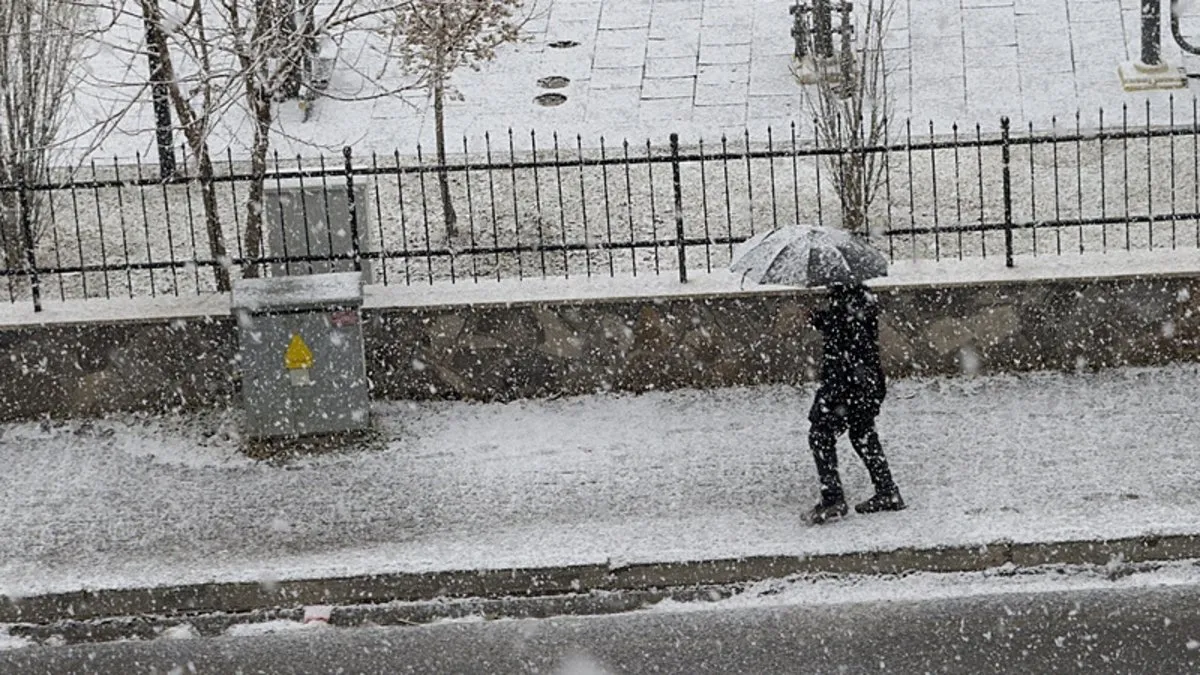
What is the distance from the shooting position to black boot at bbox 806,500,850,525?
36.3ft

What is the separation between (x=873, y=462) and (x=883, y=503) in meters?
0.27

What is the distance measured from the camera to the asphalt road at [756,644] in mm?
9648

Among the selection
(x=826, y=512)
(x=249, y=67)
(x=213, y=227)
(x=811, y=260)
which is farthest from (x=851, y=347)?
(x=213, y=227)

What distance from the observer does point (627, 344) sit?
13.1 meters

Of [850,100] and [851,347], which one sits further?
[850,100]

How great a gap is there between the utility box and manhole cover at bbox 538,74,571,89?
711 cm

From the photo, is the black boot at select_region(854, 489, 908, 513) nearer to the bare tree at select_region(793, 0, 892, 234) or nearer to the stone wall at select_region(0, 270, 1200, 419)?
the stone wall at select_region(0, 270, 1200, 419)

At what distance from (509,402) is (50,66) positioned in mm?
5932

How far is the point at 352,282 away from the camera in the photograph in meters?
12.8

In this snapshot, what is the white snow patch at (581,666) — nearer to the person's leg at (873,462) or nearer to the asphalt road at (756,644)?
the asphalt road at (756,644)

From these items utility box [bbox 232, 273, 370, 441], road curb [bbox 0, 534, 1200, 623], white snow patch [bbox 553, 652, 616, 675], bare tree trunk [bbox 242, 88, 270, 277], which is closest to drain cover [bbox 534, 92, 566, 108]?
bare tree trunk [bbox 242, 88, 270, 277]

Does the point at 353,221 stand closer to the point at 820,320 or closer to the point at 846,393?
the point at 820,320

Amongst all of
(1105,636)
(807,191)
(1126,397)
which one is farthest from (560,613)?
(807,191)

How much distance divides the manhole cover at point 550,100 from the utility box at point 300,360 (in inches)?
264
